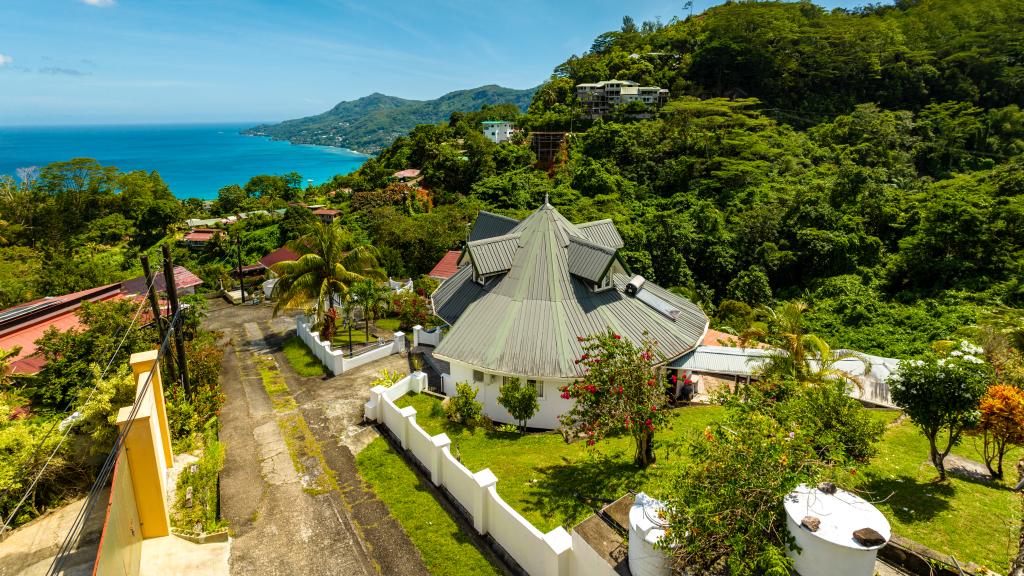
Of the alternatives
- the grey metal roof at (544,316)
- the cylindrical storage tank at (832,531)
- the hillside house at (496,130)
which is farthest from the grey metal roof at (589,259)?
the hillside house at (496,130)

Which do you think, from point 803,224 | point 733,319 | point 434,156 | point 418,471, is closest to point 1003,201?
point 803,224

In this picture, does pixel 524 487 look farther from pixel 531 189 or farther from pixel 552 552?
pixel 531 189

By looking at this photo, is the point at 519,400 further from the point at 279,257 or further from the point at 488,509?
the point at 279,257

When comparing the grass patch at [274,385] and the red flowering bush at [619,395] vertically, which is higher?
the red flowering bush at [619,395]

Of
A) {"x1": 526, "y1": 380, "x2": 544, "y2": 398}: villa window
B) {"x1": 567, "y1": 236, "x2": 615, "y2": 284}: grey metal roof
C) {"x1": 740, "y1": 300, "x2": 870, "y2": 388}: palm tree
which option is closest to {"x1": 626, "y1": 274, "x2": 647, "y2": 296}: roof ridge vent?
{"x1": 567, "y1": 236, "x2": 615, "y2": 284}: grey metal roof

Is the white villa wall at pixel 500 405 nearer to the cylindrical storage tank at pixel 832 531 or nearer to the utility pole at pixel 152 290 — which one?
the utility pole at pixel 152 290

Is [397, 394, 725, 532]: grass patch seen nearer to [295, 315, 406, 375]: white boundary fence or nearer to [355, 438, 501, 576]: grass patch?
[355, 438, 501, 576]: grass patch
